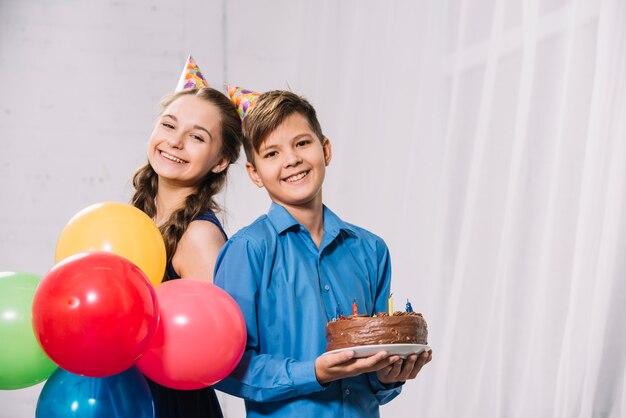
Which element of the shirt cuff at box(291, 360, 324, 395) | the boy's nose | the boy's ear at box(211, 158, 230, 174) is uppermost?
the boy's nose

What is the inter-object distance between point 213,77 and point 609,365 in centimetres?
271

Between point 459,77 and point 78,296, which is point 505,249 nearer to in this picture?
point 459,77

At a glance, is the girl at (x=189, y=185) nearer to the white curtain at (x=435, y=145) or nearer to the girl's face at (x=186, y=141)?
the girl's face at (x=186, y=141)

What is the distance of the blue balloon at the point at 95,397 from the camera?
4.21 feet

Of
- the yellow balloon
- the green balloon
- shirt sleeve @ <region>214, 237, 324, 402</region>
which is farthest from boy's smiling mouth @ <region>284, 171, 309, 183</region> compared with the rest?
the green balloon

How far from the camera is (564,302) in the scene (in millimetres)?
2072

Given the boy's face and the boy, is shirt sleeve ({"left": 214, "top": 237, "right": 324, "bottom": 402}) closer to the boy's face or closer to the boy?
the boy

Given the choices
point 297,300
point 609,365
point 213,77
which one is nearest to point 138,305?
point 297,300

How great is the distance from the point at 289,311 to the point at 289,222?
176mm

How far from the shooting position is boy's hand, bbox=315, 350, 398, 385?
1266 millimetres

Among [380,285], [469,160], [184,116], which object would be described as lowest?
[380,285]

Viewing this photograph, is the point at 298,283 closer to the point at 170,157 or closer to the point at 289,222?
the point at 289,222

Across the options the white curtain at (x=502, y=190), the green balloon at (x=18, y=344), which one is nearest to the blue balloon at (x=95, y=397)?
the green balloon at (x=18, y=344)

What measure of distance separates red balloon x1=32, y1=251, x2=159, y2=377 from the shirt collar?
1.17 feet
